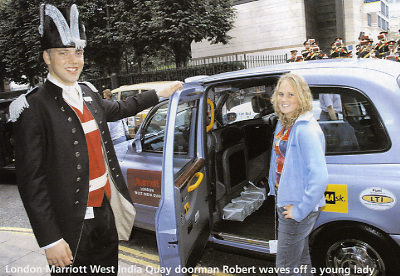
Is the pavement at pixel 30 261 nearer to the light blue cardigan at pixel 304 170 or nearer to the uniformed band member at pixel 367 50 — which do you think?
the light blue cardigan at pixel 304 170

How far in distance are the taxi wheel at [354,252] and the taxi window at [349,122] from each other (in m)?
0.61

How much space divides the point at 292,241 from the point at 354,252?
643 mm

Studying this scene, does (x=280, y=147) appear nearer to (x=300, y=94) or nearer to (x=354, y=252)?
(x=300, y=94)

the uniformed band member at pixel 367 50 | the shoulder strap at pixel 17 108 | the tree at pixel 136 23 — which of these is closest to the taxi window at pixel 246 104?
the shoulder strap at pixel 17 108

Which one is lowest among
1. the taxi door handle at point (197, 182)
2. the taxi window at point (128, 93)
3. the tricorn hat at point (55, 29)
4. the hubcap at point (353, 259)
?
the hubcap at point (353, 259)

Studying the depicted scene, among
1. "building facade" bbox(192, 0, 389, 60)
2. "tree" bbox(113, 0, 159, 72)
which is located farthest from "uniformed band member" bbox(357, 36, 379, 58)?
"tree" bbox(113, 0, 159, 72)

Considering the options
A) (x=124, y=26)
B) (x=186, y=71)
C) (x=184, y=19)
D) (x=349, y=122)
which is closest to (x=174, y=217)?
(x=349, y=122)

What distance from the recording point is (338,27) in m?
22.7

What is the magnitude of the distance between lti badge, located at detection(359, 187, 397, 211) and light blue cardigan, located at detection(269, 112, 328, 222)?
1.44 feet

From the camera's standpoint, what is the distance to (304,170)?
2.00m

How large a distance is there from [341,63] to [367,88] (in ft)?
1.32

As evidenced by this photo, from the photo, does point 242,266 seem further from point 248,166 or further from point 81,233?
point 81,233

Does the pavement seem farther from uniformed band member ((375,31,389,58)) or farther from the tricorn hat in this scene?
uniformed band member ((375,31,389,58))

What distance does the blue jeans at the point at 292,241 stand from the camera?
2102 mm
